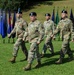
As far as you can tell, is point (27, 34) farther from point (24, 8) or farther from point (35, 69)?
point (24, 8)

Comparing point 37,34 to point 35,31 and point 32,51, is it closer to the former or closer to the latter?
point 35,31

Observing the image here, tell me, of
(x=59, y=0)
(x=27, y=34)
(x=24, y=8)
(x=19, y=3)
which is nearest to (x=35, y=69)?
(x=27, y=34)

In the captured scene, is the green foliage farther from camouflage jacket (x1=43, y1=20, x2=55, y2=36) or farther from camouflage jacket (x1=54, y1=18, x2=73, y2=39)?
camouflage jacket (x1=54, y1=18, x2=73, y2=39)

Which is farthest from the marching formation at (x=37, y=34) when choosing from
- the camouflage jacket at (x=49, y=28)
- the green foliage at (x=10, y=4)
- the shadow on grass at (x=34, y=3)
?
the shadow on grass at (x=34, y=3)

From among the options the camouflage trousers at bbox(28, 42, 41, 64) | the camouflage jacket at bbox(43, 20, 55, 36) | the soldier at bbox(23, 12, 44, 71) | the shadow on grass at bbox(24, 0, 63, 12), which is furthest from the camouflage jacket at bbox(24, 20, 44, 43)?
the shadow on grass at bbox(24, 0, 63, 12)

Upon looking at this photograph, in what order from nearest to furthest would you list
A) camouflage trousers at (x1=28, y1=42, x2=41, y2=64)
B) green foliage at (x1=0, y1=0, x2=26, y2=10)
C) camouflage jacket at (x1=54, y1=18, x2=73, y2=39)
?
camouflage trousers at (x1=28, y1=42, x2=41, y2=64), camouflage jacket at (x1=54, y1=18, x2=73, y2=39), green foliage at (x1=0, y1=0, x2=26, y2=10)

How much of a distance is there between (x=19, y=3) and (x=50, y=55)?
3534 cm

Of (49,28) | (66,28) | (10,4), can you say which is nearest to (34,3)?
(10,4)

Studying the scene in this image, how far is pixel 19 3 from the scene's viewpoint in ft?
166

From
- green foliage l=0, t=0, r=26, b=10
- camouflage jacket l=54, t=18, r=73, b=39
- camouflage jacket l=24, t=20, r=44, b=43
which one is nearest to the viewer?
camouflage jacket l=24, t=20, r=44, b=43

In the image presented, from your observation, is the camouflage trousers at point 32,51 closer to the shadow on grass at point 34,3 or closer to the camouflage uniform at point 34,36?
the camouflage uniform at point 34,36

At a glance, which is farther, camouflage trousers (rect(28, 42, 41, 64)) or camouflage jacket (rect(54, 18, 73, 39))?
camouflage jacket (rect(54, 18, 73, 39))

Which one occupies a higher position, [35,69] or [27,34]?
[27,34]

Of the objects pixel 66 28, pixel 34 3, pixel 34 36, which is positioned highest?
pixel 66 28
